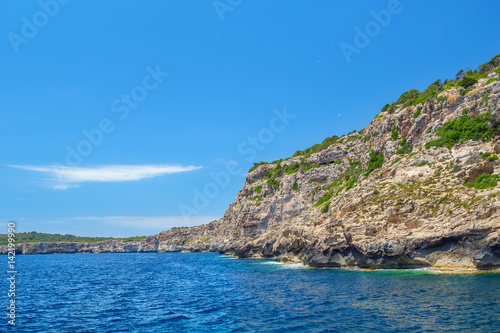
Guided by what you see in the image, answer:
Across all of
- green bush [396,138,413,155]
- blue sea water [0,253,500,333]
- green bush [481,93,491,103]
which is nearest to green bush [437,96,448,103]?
green bush [481,93,491,103]

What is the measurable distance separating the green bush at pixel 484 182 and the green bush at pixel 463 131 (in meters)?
6.83

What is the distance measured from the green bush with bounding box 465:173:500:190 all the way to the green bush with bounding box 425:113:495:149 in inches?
269

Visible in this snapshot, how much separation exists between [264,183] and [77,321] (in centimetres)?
9374

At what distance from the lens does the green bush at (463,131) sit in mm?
48844

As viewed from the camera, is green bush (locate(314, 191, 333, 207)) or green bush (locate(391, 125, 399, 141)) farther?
green bush (locate(314, 191, 333, 207))

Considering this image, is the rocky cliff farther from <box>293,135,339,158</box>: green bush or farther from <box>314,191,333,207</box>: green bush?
<box>293,135,339,158</box>: green bush

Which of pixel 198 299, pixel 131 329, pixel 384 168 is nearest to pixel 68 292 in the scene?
pixel 198 299

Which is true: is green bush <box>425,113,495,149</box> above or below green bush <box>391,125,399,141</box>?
below

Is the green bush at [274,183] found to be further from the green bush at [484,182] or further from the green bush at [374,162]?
the green bush at [484,182]

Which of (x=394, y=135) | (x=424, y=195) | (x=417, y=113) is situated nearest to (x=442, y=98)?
(x=417, y=113)

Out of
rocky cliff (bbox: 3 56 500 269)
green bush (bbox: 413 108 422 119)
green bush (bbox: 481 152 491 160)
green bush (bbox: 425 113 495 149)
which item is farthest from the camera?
green bush (bbox: 413 108 422 119)

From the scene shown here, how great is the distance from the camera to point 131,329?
23.6 metres

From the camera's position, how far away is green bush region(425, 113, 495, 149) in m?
48.8

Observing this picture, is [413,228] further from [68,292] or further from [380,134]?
[68,292]
